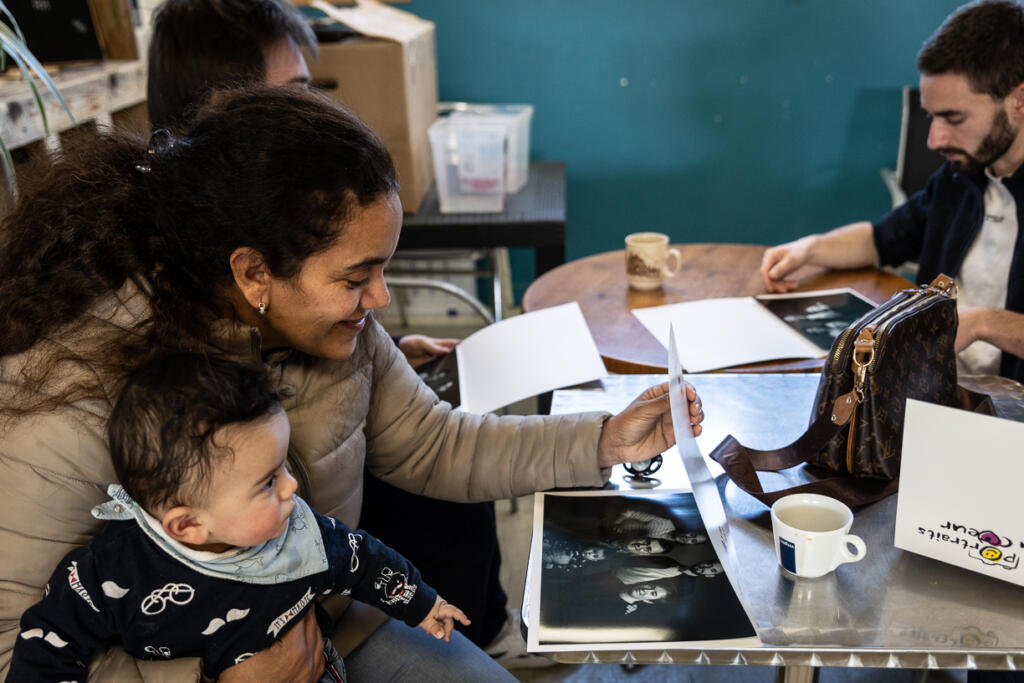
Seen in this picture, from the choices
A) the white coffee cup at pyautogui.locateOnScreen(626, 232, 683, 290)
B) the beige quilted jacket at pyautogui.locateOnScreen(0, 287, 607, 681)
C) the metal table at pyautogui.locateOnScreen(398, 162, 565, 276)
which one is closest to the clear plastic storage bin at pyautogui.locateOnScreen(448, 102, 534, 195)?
the metal table at pyautogui.locateOnScreen(398, 162, 565, 276)

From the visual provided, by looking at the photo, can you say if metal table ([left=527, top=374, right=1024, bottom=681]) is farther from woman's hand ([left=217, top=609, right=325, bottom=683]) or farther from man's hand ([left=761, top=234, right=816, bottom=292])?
man's hand ([left=761, top=234, right=816, bottom=292])

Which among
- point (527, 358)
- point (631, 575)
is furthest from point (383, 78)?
point (631, 575)

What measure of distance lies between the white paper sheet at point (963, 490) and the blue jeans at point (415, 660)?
21.2 inches

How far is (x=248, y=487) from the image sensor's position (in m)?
0.82

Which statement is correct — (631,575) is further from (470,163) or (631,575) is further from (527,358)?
(470,163)

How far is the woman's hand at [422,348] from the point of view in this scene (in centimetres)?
162

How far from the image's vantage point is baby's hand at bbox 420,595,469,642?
103cm

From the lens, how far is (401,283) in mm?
2432

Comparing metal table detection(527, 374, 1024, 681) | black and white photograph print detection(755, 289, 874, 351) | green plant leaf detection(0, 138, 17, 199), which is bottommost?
black and white photograph print detection(755, 289, 874, 351)

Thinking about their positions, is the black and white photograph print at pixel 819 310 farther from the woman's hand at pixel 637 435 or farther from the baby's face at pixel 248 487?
the baby's face at pixel 248 487

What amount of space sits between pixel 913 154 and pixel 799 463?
6.30ft

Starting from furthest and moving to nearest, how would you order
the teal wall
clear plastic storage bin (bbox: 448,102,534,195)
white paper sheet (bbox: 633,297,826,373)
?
the teal wall < clear plastic storage bin (bbox: 448,102,534,195) < white paper sheet (bbox: 633,297,826,373)

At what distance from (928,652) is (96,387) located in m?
0.82

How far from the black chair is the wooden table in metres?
0.90
